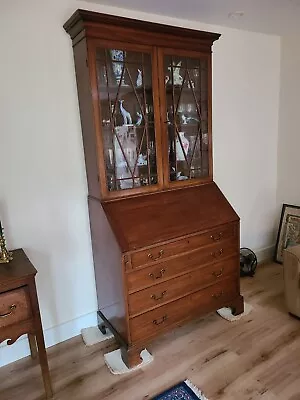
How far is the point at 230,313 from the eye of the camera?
2.50 m

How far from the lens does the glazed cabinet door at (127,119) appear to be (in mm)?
1943

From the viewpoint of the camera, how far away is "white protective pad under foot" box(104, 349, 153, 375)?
1968 millimetres

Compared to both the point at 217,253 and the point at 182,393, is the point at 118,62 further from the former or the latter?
the point at 182,393

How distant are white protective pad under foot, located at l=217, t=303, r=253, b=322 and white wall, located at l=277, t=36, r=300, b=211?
1340mm

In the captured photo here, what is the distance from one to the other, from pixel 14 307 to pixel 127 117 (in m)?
1.33

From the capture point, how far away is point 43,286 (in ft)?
7.18

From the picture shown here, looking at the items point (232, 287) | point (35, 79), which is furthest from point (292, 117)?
point (35, 79)

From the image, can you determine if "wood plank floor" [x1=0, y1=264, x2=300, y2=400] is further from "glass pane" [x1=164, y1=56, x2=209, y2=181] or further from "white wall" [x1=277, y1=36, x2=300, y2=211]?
"white wall" [x1=277, y1=36, x2=300, y2=211]

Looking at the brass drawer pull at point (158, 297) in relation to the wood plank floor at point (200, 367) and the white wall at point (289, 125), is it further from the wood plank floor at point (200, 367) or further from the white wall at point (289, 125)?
the white wall at point (289, 125)

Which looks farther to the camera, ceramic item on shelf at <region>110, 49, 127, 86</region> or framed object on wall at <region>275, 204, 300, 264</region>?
framed object on wall at <region>275, 204, 300, 264</region>

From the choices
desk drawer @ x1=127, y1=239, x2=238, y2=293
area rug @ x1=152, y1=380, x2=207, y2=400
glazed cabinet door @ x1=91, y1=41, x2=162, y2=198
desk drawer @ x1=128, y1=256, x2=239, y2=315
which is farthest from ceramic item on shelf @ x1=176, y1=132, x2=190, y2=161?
area rug @ x1=152, y1=380, x2=207, y2=400

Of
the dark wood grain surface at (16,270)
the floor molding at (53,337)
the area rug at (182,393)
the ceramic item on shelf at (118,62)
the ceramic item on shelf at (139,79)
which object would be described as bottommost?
the area rug at (182,393)

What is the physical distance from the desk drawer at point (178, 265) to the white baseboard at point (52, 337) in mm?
722

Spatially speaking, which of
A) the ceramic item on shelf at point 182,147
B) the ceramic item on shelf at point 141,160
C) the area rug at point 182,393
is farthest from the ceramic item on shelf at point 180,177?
the area rug at point 182,393
